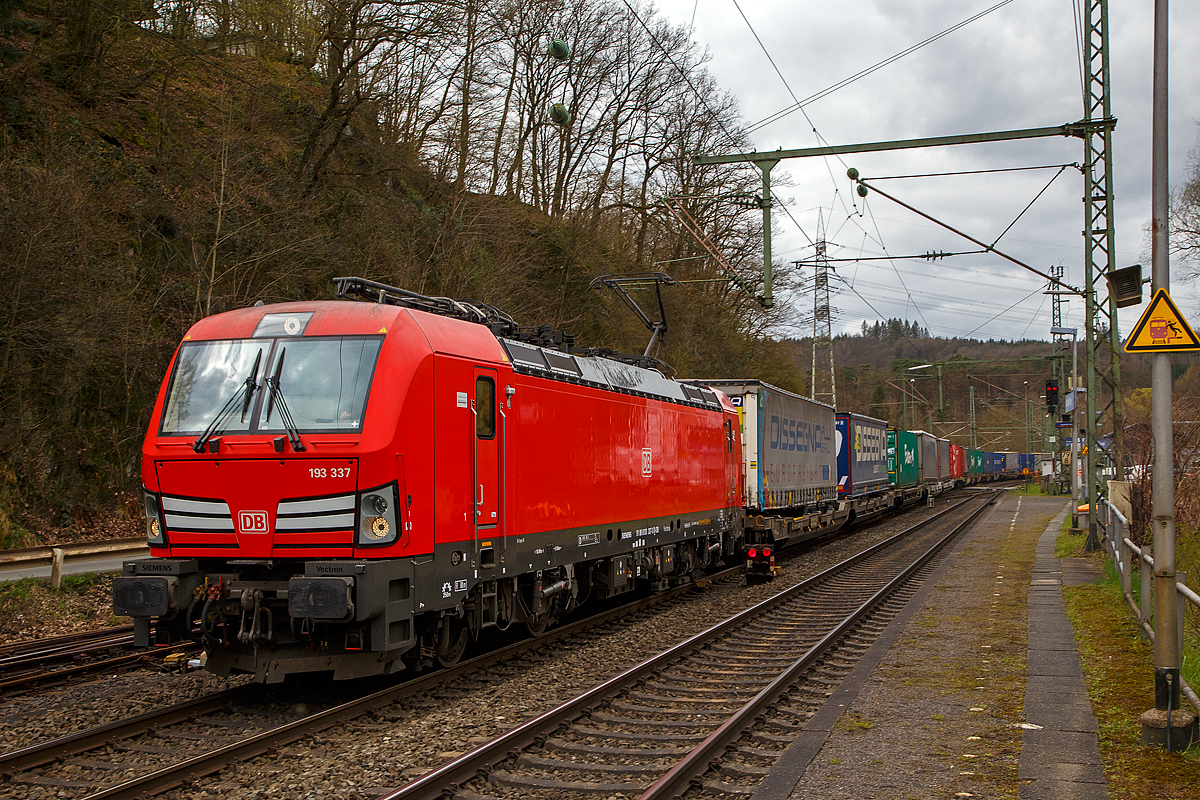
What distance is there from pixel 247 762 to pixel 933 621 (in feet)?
29.9

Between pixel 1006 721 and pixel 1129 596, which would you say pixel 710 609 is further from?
pixel 1006 721

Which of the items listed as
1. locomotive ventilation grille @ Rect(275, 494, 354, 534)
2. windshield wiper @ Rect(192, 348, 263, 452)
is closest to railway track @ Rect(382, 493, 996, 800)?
locomotive ventilation grille @ Rect(275, 494, 354, 534)

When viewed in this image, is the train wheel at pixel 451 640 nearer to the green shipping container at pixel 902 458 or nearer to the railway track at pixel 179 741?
the railway track at pixel 179 741

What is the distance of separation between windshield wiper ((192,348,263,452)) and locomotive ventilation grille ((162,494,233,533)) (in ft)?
1.53

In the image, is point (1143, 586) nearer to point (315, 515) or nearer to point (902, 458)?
point (315, 515)

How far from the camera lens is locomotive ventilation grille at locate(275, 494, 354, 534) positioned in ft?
23.6

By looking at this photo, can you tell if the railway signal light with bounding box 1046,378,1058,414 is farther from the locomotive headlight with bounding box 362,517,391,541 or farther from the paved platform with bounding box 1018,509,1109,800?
the locomotive headlight with bounding box 362,517,391,541

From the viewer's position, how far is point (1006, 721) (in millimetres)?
7219

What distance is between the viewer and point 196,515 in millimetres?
7637

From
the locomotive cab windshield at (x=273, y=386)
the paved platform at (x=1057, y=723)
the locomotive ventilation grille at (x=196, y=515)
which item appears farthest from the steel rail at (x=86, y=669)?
the paved platform at (x=1057, y=723)

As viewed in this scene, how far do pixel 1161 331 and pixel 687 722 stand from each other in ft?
15.7

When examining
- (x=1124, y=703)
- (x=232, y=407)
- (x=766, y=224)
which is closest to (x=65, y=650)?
(x=232, y=407)

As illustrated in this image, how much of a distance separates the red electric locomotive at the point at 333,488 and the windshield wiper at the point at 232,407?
1 centimetres

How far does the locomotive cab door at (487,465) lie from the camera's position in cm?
855
